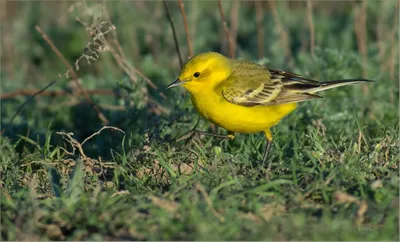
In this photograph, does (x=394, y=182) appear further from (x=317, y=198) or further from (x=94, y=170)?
(x=94, y=170)

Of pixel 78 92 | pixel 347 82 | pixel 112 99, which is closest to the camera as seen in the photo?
pixel 347 82

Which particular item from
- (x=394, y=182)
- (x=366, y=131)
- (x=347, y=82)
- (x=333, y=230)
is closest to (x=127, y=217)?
(x=333, y=230)

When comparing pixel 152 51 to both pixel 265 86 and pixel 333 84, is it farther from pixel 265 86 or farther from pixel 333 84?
pixel 333 84

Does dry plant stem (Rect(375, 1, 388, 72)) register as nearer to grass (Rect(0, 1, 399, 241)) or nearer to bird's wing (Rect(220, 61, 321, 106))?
grass (Rect(0, 1, 399, 241))

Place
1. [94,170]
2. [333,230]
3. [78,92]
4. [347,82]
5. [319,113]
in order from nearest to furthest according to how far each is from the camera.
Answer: [333,230] < [94,170] < [347,82] < [319,113] < [78,92]

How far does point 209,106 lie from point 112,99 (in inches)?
129

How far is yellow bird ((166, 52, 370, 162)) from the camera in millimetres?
6344

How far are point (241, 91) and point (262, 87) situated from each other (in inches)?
12.1

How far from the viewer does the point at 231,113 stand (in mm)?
6324

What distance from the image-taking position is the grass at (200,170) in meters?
4.47

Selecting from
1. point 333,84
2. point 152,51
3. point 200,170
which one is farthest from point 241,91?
point 152,51

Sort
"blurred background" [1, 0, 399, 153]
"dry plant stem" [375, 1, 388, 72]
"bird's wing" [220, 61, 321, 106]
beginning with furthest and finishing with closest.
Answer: "dry plant stem" [375, 1, 388, 72]
"blurred background" [1, 0, 399, 153]
"bird's wing" [220, 61, 321, 106]

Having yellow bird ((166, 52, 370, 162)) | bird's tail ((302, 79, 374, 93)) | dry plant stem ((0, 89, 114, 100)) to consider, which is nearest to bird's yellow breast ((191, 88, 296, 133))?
yellow bird ((166, 52, 370, 162))

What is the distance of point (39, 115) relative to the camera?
875cm
